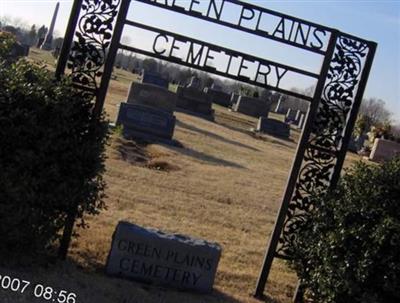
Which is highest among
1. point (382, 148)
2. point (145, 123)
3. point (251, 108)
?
point (251, 108)

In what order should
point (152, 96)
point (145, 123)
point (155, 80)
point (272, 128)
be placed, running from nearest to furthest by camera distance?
point (145, 123) < point (152, 96) < point (272, 128) < point (155, 80)

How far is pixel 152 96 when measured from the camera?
65.6 ft

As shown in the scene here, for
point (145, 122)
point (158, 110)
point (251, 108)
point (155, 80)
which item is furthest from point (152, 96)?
point (251, 108)

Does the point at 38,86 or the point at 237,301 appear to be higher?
the point at 38,86

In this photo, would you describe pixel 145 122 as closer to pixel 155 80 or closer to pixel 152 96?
pixel 152 96

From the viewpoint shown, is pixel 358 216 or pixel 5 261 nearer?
pixel 5 261

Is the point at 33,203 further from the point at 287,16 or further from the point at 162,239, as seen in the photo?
the point at 287,16

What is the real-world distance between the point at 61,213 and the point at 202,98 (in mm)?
23740

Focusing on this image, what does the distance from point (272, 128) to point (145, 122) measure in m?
13.8

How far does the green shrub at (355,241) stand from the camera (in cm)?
520

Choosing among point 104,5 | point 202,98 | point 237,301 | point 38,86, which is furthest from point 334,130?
point 202,98

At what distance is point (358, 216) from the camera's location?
5594 mm

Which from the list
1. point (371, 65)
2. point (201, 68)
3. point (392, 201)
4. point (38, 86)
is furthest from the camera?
point (371, 65)

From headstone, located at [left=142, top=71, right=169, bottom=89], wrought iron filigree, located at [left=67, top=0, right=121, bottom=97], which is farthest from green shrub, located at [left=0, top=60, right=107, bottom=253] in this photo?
headstone, located at [left=142, top=71, right=169, bottom=89]
